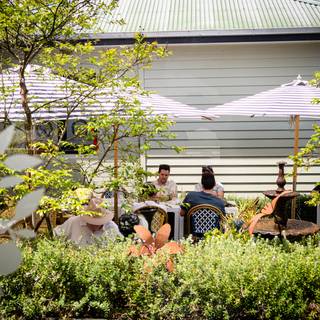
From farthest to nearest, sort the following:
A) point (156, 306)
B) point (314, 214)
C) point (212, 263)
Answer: point (314, 214) < point (212, 263) < point (156, 306)

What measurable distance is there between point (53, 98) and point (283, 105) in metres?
3.50

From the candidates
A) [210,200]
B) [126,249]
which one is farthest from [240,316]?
[210,200]

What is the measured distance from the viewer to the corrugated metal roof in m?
9.12

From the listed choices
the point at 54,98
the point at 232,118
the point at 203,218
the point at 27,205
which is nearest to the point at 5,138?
the point at 27,205

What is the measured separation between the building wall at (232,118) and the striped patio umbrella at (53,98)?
488 cm

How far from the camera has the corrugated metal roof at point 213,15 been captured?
29.9 feet

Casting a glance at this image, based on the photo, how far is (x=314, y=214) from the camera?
8539mm

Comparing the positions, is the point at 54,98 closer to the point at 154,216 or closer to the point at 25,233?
the point at 154,216

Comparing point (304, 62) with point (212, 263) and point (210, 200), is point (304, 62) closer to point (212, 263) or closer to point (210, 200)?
point (210, 200)

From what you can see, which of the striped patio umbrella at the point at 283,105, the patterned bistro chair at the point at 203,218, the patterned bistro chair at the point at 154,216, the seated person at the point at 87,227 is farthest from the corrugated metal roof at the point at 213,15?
the seated person at the point at 87,227

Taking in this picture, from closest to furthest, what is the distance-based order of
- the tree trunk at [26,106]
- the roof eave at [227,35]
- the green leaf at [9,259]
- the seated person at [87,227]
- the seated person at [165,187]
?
the green leaf at [9,259] < the tree trunk at [26,106] < the seated person at [87,227] < the seated person at [165,187] < the roof eave at [227,35]

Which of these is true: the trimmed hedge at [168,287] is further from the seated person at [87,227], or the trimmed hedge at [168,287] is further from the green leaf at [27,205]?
the green leaf at [27,205]

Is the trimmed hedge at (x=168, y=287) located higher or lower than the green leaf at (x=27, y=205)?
lower

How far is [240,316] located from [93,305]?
1.15 m
